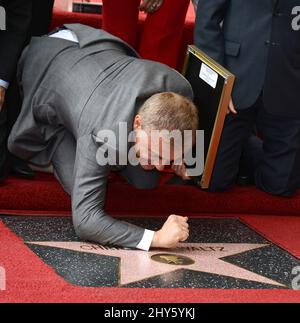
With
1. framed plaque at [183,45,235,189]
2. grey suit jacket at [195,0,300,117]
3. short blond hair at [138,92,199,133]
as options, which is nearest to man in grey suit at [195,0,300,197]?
grey suit jacket at [195,0,300,117]

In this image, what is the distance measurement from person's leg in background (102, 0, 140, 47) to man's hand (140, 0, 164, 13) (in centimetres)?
6

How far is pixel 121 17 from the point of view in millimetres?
2816

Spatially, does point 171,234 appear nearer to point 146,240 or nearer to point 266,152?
point 146,240

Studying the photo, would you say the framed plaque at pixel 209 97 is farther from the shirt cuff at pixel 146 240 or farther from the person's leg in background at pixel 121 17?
the person's leg in background at pixel 121 17

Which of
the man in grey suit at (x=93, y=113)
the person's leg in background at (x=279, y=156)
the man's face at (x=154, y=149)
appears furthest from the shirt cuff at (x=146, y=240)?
the person's leg in background at (x=279, y=156)

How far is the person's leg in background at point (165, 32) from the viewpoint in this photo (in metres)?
2.78

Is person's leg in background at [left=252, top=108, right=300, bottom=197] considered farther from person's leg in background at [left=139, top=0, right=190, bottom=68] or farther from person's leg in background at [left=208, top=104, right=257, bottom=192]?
person's leg in background at [left=139, top=0, right=190, bottom=68]

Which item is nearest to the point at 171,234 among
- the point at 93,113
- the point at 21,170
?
the point at 93,113

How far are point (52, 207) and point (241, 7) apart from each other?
92cm

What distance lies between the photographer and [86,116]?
2.15 m

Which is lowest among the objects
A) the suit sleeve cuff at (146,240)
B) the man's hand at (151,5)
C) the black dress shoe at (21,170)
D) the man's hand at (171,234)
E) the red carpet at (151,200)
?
the red carpet at (151,200)

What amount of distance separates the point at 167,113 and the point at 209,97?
0.35 metres

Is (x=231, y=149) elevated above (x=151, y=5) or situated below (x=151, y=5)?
below

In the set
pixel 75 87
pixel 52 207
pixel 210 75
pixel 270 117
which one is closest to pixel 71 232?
pixel 52 207
